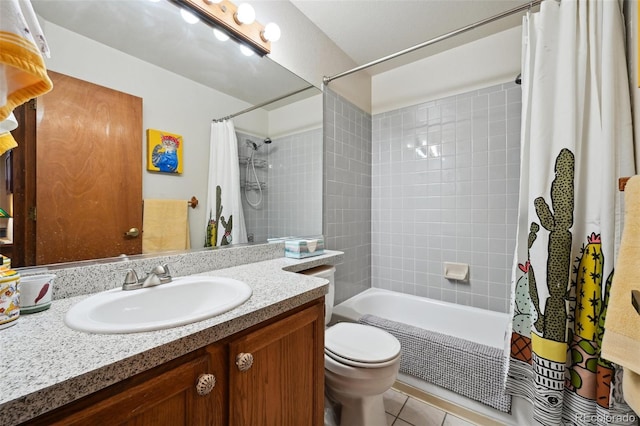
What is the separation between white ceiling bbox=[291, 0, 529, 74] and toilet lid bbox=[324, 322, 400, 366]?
6.62 ft

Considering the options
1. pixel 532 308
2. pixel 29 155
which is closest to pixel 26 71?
pixel 29 155

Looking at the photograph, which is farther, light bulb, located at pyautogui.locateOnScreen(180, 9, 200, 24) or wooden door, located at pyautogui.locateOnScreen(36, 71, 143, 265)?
light bulb, located at pyautogui.locateOnScreen(180, 9, 200, 24)

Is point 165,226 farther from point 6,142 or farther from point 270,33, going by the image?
point 270,33

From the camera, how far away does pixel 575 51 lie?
1161mm

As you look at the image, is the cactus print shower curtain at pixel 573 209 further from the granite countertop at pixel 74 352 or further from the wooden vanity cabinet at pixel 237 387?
the granite countertop at pixel 74 352

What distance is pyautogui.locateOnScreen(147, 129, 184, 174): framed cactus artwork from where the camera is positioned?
1.06m

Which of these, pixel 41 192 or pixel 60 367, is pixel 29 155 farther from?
pixel 60 367

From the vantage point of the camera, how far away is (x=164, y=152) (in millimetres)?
1099

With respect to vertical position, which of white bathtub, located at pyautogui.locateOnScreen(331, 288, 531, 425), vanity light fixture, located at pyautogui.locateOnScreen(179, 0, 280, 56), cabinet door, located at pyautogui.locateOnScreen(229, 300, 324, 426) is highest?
vanity light fixture, located at pyautogui.locateOnScreen(179, 0, 280, 56)

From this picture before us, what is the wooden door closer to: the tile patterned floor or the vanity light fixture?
the vanity light fixture

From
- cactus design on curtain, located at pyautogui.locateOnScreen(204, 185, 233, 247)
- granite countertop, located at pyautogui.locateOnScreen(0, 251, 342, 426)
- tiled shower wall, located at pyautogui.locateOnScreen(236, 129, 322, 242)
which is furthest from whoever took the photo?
tiled shower wall, located at pyautogui.locateOnScreen(236, 129, 322, 242)

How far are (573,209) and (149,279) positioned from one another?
68.9 inches

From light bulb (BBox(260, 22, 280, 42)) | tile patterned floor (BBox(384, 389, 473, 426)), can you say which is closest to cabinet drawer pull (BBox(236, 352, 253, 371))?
tile patterned floor (BBox(384, 389, 473, 426))

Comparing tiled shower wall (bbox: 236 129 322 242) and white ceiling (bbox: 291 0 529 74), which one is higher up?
white ceiling (bbox: 291 0 529 74)
